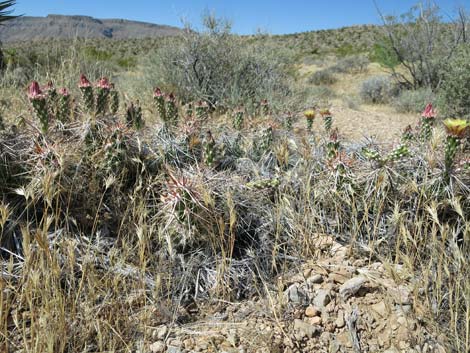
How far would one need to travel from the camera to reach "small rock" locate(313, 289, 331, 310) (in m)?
1.94

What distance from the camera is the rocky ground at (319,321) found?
68.2 inches

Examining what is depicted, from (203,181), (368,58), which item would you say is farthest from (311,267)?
(368,58)

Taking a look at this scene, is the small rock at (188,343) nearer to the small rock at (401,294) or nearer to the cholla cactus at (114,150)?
the small rock at (401,294)

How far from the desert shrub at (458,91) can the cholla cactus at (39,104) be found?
4976 millimetres

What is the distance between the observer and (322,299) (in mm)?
1950

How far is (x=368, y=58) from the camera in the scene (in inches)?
687

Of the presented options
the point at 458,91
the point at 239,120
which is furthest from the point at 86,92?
the point at 458,91

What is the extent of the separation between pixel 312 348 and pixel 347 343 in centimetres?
16

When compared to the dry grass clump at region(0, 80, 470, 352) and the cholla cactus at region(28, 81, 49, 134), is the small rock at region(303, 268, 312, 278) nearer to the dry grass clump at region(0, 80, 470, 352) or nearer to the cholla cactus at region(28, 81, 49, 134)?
the dry grass clump at region(0, 80, 470, 352)

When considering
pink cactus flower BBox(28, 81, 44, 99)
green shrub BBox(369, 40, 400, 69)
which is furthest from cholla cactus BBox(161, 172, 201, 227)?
green shrub BBox(369, 40, 400, 69)

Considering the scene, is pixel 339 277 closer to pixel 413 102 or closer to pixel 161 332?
pixel 161 332

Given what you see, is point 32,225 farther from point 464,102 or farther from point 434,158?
point 464,102

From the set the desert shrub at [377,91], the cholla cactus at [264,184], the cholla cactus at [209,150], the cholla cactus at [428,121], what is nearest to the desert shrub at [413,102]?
the desert shrub at [377,91]

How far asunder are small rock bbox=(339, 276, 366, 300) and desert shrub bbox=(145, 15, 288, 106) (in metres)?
4.17
